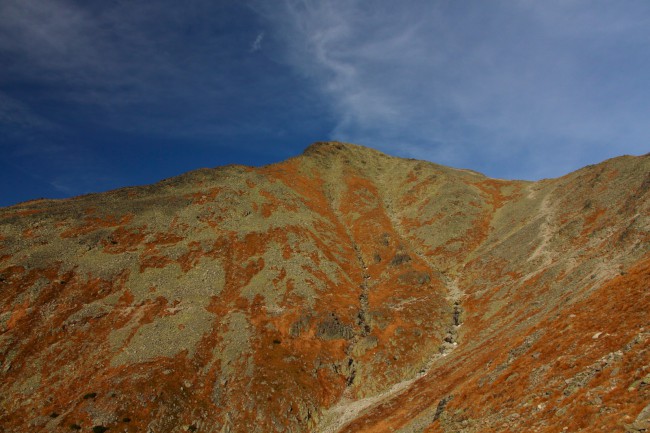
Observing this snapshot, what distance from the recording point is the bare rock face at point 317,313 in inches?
1229

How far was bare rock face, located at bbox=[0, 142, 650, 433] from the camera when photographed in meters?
31.2

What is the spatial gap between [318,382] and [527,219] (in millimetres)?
71649

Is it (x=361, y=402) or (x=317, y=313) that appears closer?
(x=361, y=402)

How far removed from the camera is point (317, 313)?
6794cm

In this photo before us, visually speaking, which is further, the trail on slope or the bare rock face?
the trail on slope

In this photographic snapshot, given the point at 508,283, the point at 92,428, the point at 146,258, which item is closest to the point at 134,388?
the point at 92,428

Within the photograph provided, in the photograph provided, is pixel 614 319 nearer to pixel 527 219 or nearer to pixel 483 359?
pixel 483 359

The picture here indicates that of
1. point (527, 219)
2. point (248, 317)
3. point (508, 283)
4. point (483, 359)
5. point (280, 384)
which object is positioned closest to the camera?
point (483, 359)

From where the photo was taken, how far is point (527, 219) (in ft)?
314

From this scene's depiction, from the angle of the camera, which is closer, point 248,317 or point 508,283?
point 248,317

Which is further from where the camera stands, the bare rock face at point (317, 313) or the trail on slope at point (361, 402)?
the trail on slope at point (361, 402)

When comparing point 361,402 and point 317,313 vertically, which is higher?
point 317,313

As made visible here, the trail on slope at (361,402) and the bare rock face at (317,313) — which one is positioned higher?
the bare rock face at (317,313)

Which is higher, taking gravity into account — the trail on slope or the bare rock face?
the bare rock face
